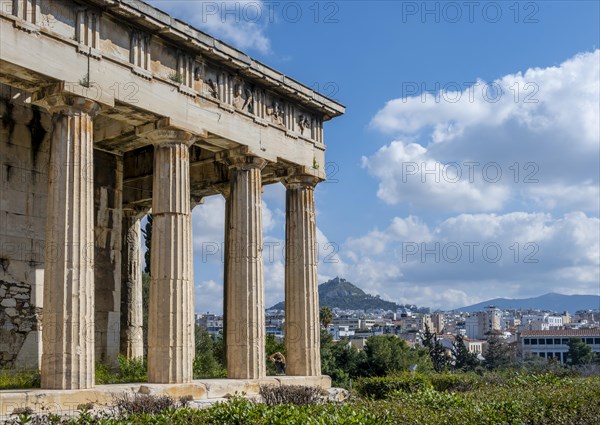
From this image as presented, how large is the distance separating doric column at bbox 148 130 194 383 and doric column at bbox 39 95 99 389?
277 cm

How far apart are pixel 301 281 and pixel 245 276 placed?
3.36m

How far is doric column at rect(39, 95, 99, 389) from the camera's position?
57.2 feet

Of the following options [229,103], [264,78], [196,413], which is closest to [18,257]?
[229,103]

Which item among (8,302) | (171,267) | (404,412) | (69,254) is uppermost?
(69,254)

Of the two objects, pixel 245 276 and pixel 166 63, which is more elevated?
pixel 166 63

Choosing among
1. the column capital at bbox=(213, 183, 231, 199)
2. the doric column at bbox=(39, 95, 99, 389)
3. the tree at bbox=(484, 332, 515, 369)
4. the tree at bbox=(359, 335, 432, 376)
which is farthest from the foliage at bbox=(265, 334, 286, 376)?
the tree at bbox=(484, 332, 515, 369)

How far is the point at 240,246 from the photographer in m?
23.6

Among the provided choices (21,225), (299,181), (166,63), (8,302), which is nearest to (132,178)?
(299,181)

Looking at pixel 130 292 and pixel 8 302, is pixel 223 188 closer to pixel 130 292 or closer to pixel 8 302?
pixel 130 292

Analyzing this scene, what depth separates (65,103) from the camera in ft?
60.1

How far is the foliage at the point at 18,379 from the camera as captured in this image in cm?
1825

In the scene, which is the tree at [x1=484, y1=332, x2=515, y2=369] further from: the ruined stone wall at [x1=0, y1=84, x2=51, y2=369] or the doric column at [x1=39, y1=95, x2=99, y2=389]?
the doric column at [x1=39, y1=95, x2=99, y2=389]

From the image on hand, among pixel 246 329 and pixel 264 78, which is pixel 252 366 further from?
pixel 264 78

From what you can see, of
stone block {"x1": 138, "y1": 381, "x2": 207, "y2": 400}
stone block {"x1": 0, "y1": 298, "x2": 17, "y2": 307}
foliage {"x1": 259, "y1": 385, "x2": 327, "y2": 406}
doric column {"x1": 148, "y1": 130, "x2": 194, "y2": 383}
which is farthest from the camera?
stone block {"x1": 0, "y1": 298, "x2": 17, "y2": 307}
